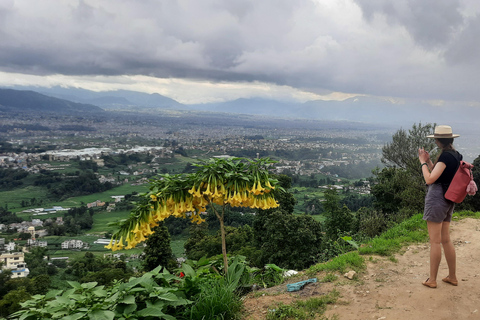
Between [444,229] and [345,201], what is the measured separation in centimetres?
3912

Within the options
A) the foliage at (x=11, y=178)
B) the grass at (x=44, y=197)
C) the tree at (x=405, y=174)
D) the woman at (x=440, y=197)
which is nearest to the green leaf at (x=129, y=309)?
the woman at (x=440, y=197)

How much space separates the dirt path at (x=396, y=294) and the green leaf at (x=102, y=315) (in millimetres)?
1759

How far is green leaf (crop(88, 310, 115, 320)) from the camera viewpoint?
2688 millimetres

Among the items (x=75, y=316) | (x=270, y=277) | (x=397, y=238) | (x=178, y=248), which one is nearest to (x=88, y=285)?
(x=75, y=316)

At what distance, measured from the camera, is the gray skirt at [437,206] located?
4.04 m

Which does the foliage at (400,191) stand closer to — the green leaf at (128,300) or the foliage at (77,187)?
the green leaf at (128,300)

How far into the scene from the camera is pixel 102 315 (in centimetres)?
272

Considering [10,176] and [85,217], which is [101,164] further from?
[85,217]

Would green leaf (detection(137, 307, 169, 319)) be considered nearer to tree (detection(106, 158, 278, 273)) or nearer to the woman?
tree (detection(106, 158, 278, 273))

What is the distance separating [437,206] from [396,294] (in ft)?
4.59

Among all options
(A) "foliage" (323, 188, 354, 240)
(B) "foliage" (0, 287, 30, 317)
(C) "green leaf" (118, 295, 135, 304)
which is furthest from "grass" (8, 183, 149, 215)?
(C) "green leaf" (118, 295, 135, 304)

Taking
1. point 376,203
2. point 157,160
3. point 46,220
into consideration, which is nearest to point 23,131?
point 157,160

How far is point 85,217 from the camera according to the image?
4653 centimetres

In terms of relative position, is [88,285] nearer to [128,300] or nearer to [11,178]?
[128,300]
